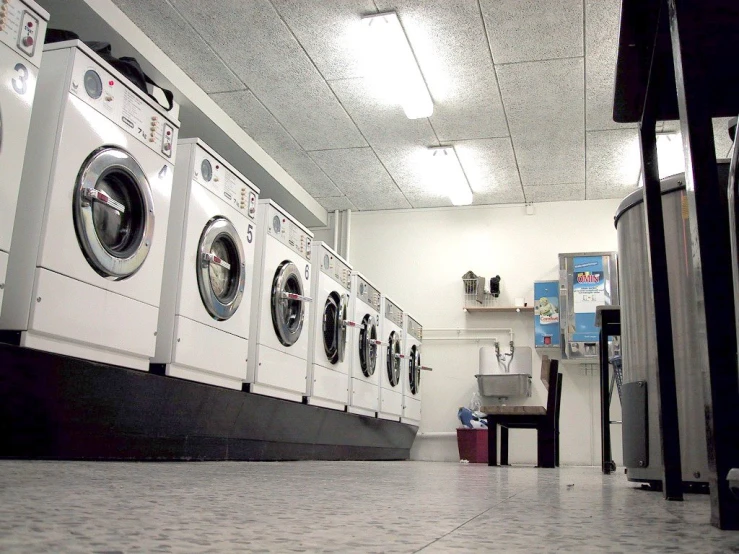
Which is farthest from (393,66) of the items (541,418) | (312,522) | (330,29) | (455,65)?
(312,522)

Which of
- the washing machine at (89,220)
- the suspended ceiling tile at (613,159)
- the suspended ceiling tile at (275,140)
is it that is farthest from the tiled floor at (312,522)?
the suspended ceiling tile at (613,159)

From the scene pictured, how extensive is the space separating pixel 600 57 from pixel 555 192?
2.74 metres

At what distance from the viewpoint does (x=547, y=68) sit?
5.04 meters

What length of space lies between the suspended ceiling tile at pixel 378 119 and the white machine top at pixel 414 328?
195 cm

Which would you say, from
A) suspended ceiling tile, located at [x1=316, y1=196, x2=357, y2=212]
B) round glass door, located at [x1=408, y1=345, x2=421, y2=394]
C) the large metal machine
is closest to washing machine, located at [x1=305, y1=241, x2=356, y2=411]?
round glass door, located at [x1=408, y1=345, x2=421, y2=394]

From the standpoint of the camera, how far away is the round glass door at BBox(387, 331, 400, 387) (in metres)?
6.64

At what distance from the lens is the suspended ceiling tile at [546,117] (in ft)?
16.8

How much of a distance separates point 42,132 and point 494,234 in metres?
6.08

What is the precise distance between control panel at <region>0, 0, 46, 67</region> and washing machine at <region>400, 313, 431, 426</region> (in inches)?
208

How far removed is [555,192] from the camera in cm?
752

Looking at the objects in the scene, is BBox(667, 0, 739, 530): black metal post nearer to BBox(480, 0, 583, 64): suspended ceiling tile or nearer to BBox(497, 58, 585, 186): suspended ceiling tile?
BBox(480, 0, 583, 64): suspended ceiling tile

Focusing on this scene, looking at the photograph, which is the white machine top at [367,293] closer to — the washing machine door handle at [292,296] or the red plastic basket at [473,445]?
the washing machine door handle at [292,296]

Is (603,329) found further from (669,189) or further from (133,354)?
(133,354)

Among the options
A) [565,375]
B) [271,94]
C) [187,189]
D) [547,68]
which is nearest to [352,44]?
[271,94]
